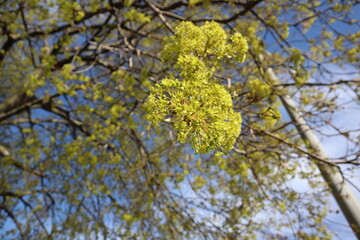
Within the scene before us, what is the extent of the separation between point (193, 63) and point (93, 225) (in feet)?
18.1

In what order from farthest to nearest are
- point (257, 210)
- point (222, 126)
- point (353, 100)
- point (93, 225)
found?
point (93, 225)
point (257, 210)
point (353, 100)
point (222, 126)

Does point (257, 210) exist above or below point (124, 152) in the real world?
below

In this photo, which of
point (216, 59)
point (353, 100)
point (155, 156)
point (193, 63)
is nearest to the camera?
point (193, 63)

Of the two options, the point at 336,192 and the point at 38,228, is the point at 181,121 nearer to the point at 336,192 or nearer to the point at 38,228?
the point at 336,192

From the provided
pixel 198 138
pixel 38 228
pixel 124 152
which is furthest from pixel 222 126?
pixel 38 228

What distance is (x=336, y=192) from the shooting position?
3.80 metres

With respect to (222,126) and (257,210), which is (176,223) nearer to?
(257,210)

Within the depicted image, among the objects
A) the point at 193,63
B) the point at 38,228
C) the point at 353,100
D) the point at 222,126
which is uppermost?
the point at 38,228

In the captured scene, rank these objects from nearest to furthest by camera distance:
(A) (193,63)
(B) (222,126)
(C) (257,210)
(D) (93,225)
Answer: (B) (222,126), (A) (193,63), (C) (257,210), (D) (93,225)

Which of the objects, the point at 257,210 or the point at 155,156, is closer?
the point at 257,210

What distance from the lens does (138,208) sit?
498 cm

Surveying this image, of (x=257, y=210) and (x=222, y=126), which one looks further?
(x=257, y=210)

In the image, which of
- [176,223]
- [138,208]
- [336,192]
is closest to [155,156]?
[138,208]

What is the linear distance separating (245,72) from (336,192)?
2.54 meters
